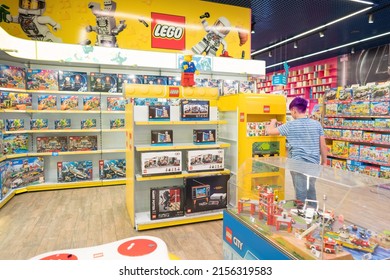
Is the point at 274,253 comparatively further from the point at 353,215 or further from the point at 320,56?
the point at 320,56

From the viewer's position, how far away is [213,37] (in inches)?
262

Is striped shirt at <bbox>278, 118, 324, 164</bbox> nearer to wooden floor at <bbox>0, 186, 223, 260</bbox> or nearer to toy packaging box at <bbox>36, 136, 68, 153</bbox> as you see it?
wooden floor at <bbox>0, 186, 223, 260</bbox>

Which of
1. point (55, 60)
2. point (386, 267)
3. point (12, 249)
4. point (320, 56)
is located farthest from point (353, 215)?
point (320, 56)

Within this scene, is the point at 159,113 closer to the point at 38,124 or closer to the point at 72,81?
the point at 72,81

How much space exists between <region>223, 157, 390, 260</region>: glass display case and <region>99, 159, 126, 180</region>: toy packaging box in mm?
4116

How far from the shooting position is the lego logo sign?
621 cm

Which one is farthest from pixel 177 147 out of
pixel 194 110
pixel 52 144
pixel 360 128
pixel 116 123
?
pixel 360 128

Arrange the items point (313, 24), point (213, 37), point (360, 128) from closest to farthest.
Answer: point (360, 128) < point (213, 37) < point (313, 24)

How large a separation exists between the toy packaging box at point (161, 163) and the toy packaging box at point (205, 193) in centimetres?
24

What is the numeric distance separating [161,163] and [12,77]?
Result: 3.50 metres

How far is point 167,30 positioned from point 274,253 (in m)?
5.64

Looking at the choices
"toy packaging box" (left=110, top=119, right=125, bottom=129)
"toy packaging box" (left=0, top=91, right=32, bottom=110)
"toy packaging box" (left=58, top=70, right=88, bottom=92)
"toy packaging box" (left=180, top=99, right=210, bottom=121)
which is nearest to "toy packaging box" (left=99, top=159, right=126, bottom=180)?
"toy packaging box" (left=110, top=119, right=125, bottom=129)

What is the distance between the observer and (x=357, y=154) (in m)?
6.16

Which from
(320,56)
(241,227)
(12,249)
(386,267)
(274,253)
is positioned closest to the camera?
(386,267)
